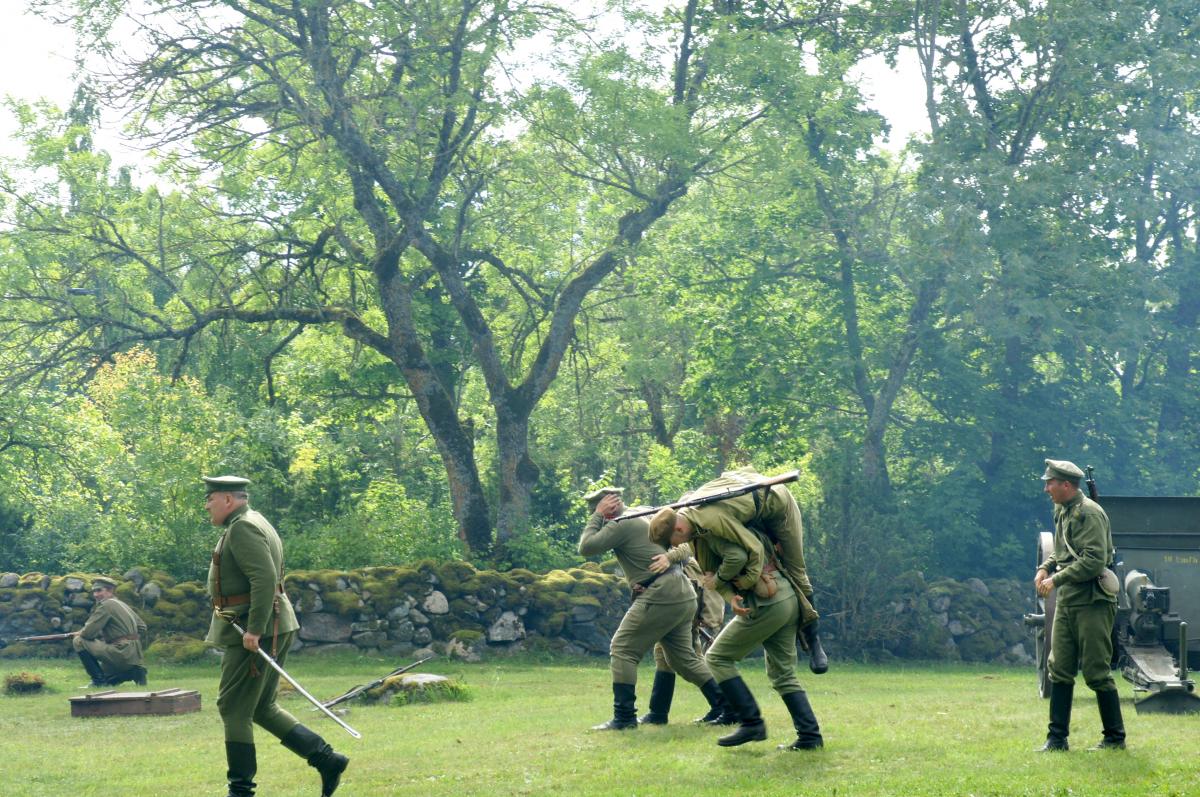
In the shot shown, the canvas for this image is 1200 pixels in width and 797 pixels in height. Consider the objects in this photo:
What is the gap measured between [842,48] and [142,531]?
61.0 feet

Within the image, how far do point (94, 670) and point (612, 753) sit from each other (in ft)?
34.8

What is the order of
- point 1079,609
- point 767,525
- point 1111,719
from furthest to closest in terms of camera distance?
point 767,525 → point 1079,609 → point 1111,719

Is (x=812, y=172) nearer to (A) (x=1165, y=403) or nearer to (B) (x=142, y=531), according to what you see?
(A) (x=1165, y=403)

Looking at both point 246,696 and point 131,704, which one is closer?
point 246,696

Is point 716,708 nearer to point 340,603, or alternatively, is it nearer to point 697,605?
point 697,605

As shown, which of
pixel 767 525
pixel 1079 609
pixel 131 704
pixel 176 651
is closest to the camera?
pixel 1079 609

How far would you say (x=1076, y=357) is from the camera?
32219mm

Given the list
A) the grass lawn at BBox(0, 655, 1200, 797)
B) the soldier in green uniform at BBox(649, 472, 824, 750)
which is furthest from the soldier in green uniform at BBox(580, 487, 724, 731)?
the soldier in green uniform at BBox(649, 472, 824, 750)

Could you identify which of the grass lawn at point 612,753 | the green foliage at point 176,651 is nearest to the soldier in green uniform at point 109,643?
the grass lawn at point 612,753

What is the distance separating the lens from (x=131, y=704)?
15.4m

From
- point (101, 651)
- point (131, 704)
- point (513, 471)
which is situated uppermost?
point (513, 471)

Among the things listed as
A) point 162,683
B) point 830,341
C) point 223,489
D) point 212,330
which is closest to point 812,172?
point 830,341

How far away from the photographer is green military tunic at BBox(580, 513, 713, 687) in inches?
468

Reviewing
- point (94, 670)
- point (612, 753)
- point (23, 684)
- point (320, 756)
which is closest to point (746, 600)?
point (612, 753)
